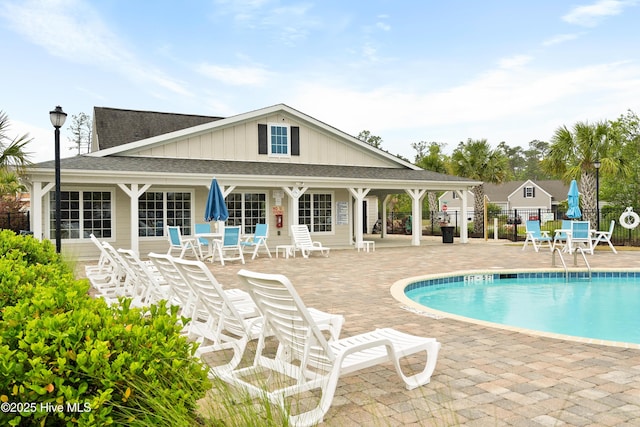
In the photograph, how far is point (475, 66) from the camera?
2153 cm

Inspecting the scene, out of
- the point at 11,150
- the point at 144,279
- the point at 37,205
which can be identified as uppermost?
the point at 11,150

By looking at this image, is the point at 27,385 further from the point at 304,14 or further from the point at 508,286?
the point at 304,14

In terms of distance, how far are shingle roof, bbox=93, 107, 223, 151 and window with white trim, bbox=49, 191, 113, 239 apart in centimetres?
381

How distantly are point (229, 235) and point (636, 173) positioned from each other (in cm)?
1865

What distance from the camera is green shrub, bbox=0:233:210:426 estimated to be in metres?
1.89

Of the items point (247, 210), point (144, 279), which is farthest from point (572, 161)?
point (144, 279)

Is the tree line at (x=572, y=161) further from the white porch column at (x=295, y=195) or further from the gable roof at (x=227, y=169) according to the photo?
the white porch column at (x=295, y=195)

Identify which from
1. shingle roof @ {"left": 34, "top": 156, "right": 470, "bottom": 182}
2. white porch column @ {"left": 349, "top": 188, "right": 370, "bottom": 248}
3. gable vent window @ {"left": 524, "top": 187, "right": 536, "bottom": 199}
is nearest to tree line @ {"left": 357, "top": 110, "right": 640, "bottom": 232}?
shingle roof @ {"left": 34, "top": 156, "right": 470, "bottom": 182}

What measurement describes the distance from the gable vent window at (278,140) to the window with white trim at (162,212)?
3.67 m

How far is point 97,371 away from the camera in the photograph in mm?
1973

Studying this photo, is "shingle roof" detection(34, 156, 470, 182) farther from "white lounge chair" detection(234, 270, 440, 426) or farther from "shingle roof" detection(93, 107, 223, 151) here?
"white lounge chair" detection(234, 270, 440, 426)

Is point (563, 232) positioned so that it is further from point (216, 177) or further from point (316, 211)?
point (216, 177)

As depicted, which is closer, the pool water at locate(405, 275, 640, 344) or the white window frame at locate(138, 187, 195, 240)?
the pool water at locate(405, 275, 640, 344)

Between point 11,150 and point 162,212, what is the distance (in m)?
5.19
